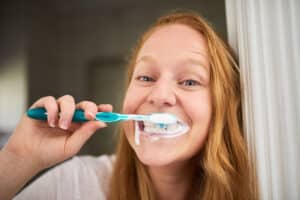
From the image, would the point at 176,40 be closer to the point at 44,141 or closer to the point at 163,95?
the point at 163,95

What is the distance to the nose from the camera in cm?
48

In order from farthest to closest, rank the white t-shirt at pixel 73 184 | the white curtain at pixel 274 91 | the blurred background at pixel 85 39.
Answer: the blurred background at pixel 85 39
the white t-shirt at pixel 73 184
the white curtain at pixel 274 91

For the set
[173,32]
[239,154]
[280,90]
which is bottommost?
[239,154]

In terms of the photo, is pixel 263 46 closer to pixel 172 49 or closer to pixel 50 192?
pixel 172 49

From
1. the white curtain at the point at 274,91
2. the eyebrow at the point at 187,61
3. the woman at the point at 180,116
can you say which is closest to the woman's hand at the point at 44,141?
the woman at the point at 180,116

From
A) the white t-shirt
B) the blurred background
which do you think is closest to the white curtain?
the white t-shirt

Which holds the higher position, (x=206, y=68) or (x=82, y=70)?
(x=82, y=70)

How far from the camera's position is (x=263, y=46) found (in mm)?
417

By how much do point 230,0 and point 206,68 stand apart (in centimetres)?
13

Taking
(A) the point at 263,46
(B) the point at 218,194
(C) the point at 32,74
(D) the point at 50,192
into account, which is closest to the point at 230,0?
(A) the point at 263,46

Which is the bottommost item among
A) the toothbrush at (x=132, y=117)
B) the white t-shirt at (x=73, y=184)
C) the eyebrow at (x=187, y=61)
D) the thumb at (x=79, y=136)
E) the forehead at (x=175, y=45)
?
the white t-shirt at (x=73, y=184)

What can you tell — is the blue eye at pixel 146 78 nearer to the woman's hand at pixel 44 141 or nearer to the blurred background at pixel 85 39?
the woman's hand at pixel 44 141

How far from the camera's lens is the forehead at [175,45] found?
19.8 inches

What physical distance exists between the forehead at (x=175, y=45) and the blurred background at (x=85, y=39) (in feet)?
3.05
